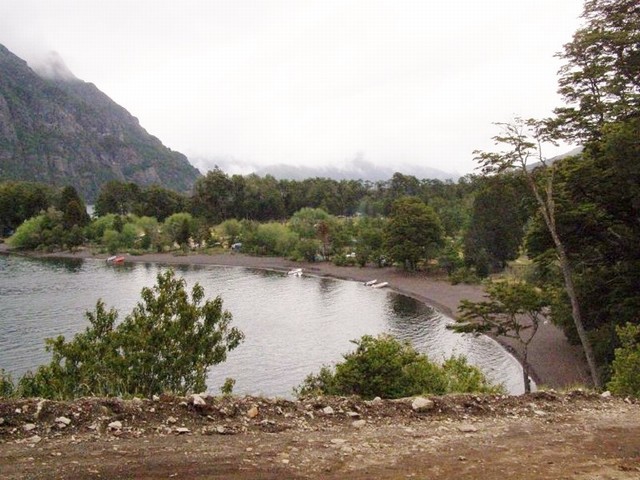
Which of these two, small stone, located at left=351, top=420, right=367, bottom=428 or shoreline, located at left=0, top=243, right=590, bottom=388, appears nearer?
small stone, located at left=351, top=420, right=367, bottom=428

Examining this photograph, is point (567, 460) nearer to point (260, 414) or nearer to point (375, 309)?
point (260, 414)

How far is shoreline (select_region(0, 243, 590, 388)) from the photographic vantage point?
3062cm

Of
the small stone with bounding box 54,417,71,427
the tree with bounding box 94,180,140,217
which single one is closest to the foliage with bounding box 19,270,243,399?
the small stone with bounding box 54,417,71,427

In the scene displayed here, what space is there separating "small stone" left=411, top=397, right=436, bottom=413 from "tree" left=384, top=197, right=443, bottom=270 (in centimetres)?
6001

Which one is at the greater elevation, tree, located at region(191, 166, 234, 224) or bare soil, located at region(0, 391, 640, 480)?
tree, located at region(191, 166, 234, 224)

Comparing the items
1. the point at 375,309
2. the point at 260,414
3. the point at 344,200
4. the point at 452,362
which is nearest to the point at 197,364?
the point at 260,414

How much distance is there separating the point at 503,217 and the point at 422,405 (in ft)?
196

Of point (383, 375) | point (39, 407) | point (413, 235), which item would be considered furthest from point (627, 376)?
point (413, 235)

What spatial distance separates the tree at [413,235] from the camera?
67.6 meters

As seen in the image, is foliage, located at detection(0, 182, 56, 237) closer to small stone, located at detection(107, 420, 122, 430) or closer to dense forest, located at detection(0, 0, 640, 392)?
dense forest, located at detection(0, 0, 640, 392)

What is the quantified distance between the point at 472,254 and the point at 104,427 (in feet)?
200

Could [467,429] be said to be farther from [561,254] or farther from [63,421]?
[561,254]

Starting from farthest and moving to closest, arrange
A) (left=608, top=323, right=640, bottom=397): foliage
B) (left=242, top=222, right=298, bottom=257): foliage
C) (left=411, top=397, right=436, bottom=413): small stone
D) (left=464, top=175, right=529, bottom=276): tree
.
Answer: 1. (left=242, top=222, right=298, bottom=257): foliage
2. (left=464, top=175, right=529, bottom=276): tree
3. (left=608, top=323, right=640, bottom=397): foliage
4. (left=411, top=397, right=436, bottom=413): small stone

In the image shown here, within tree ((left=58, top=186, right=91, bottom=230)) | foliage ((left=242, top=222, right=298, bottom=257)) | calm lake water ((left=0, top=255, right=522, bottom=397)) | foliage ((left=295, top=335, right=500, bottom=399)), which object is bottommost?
calm lake water ((left=0, top=255, right=522, bottom=397))
